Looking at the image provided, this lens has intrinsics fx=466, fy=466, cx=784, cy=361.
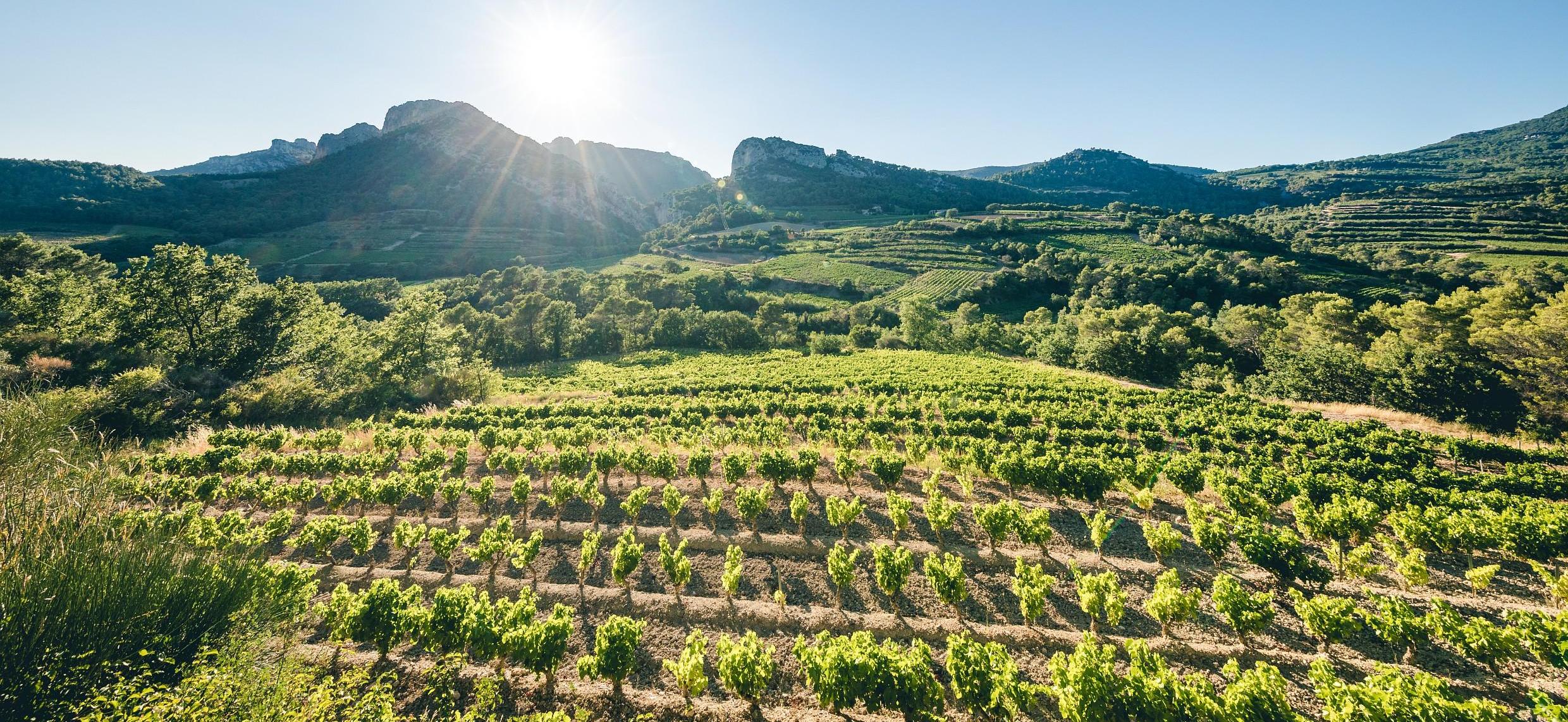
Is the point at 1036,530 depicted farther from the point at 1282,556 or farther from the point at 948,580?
the point at 1282,556

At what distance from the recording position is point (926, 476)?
20406 millimetres

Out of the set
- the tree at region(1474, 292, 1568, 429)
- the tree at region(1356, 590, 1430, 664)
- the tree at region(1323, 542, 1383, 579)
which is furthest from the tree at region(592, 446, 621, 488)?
the tree at region(1474, 292, 1568, 429)

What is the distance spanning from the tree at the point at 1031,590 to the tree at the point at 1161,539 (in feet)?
13.7

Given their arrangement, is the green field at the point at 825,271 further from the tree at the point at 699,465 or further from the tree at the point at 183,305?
the tree at the point at 699,465

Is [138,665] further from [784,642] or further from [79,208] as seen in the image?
[79,208]

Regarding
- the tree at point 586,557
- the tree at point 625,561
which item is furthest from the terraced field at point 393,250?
the tree at point 625,561

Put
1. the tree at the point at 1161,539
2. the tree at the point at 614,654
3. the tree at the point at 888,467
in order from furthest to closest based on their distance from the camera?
the tree at the point at 888,467, the tree at the point at 1161,539, the tree at the point at 614,654

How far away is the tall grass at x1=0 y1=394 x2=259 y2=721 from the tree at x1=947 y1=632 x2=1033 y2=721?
41.6ft

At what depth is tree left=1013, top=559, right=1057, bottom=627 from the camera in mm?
11305

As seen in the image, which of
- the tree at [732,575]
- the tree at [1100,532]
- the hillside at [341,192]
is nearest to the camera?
the tree at [732,575]

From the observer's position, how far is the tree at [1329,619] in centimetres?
1007

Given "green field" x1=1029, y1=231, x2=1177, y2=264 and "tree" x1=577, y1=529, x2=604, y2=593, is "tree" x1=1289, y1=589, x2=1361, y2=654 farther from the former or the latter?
"green field" x1=1029, y1=231, x2=1177, y2=264

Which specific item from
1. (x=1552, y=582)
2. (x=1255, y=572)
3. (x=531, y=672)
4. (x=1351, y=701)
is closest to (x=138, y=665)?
(x=531, y=672)

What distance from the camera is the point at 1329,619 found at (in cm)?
1023
